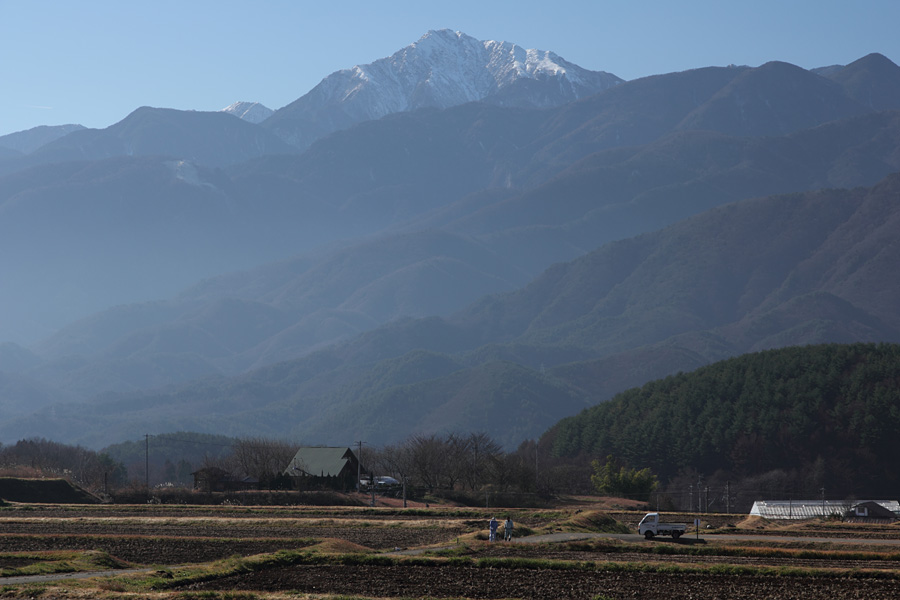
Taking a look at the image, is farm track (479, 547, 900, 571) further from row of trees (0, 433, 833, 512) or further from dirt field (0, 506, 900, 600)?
row of trees (0, 433, 833, 512)

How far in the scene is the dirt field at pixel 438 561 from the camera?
112 ft

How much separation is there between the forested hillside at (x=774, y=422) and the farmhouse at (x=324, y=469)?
6430cm

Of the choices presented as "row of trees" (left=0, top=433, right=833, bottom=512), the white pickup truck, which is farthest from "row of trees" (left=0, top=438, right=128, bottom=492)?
the white pickup truck

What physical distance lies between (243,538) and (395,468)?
71217 mm

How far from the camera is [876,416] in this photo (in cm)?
14612

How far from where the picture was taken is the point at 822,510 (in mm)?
98438

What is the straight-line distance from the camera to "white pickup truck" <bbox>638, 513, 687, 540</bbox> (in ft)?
183

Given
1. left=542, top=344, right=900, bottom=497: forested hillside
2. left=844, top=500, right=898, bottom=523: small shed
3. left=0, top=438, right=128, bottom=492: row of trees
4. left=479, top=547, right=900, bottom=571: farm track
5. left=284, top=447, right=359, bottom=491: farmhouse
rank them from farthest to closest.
A: left=542, top=344, right=900, bottom=497: forested hillside → left=0, top=438, right=128, bottom=492: row of trees → left=284, top=447, right=359, bottom=491: farmhouse → left=844, top=500, right=898, bottom=523: small shed → left=479, top=547, right=900, bottom=571: farm track

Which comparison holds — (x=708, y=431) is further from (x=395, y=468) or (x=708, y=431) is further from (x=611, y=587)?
(x=611, y=587)

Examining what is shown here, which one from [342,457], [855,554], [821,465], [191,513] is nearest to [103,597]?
[855,554]

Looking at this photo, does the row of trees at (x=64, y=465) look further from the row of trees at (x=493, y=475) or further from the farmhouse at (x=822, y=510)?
the farmhouse at (x=822, y=510)

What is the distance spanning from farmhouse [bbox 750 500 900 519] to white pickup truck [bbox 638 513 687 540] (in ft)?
134

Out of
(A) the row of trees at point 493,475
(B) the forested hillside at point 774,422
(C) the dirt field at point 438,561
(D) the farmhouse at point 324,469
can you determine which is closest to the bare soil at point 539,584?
(C) the dirt field at point 438,561

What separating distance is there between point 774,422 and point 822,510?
58188 millimetres
